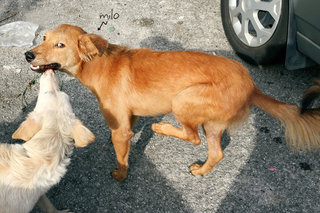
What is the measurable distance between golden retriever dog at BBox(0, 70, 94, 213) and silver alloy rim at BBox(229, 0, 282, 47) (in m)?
2.79

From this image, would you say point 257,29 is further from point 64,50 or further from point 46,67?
point 46,67

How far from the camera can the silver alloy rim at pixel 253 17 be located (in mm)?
3908

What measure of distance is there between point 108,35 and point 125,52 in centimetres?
200

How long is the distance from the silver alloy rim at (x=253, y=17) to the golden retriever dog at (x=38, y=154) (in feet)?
9.14

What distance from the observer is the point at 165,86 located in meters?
3.00

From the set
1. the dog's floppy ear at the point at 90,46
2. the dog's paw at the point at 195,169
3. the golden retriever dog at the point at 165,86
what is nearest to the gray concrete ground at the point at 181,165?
the dog's paw at the point at 195,169

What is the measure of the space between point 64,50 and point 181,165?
180 centimetres

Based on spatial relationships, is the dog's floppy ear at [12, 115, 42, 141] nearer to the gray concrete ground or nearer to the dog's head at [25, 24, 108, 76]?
the dog's head at [25, 24, 108, 76]

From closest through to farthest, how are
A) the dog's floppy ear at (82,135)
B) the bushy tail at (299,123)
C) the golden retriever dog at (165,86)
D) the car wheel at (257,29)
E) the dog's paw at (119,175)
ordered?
the dog's floppy ear at (82,135) < the bushy tail at (299,123) < the golden retriever dog at (165,86) < the dog's paw at (119,175) < the car wheel at (257,29)

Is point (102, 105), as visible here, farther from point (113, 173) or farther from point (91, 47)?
point (113, 173)

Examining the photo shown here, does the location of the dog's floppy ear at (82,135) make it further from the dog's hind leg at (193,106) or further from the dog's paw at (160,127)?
the dog's paw at (160,127)

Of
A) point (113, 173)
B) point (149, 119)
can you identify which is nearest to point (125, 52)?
point (149, 119)

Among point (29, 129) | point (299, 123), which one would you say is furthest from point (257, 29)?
point (29, 129)

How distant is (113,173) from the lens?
11.1 ft
